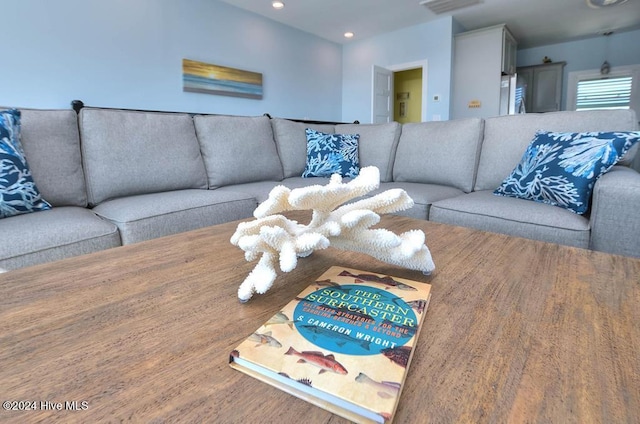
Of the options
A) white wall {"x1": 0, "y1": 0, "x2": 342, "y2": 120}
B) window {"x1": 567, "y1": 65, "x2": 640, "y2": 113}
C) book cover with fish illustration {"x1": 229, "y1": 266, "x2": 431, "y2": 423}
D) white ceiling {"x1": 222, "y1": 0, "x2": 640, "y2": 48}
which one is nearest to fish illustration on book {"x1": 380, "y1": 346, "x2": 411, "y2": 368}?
book cover with fish illustration {"x1": 229, "y1": 266, "x2": 431, "y2": 423}

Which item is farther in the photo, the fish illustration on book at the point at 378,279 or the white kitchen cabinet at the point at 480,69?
the white kitchen cabinet at the point at 480,69

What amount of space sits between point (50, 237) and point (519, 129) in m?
2.35

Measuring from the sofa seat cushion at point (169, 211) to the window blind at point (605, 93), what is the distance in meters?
6.87

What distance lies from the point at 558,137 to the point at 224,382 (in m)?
1.90

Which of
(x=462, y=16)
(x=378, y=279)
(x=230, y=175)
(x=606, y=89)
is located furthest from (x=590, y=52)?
(x=378, y=279)

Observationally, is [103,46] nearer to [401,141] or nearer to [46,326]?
[401,141]

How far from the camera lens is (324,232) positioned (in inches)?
25.0

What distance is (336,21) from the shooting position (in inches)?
188

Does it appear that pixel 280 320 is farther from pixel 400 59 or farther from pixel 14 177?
pixel 400 59

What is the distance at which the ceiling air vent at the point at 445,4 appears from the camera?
4.11 meters

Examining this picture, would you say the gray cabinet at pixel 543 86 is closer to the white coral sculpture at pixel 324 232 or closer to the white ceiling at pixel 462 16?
the white ceiling at pixel 462 16

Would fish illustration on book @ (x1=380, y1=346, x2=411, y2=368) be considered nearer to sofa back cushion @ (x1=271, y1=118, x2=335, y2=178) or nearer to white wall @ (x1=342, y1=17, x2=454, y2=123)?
sofa back cushion @ (x1=271, y1=118, x2=335, y2=178)

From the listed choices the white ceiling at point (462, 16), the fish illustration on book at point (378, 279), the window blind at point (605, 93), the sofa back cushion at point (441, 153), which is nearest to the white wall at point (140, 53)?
the white ceiling at point (462, 16)

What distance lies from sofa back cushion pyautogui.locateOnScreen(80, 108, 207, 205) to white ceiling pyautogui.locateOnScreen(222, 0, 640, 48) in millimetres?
2912
